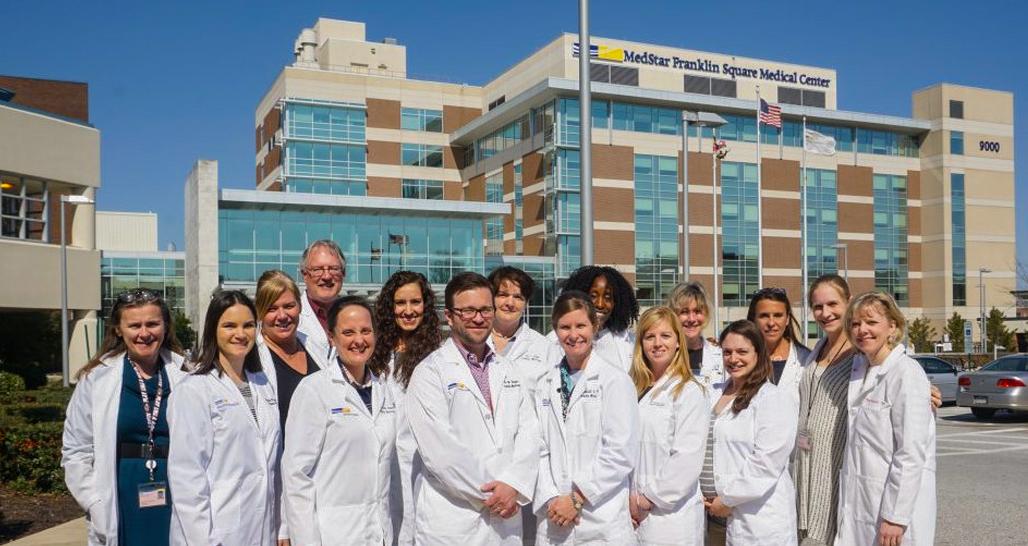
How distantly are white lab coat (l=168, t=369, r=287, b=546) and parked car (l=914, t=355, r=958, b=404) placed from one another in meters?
25.2

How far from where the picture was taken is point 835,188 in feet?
229

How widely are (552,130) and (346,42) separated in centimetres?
2204

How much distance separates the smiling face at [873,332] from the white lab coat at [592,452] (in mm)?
1407

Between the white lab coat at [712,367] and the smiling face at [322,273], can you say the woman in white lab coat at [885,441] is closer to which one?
the white lab coat at [712,367]

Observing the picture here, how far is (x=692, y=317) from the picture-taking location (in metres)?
6.71

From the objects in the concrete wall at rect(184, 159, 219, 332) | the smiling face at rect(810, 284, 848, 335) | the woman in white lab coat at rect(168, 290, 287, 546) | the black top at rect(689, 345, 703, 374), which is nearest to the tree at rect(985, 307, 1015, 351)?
the concrete wall at rect(184, 159, 219, 332)

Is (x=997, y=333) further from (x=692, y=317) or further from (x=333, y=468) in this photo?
(x=333, y=468)

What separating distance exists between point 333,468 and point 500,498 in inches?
37.2

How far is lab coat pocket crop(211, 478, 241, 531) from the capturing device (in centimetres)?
489

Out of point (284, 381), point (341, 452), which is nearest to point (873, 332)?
point (341, 452)

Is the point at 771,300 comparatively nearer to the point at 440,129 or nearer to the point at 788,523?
the point at 788,523

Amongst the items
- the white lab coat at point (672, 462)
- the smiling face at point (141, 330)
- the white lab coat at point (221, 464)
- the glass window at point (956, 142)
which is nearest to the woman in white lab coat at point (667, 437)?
the white lab coat at point (672, 462)

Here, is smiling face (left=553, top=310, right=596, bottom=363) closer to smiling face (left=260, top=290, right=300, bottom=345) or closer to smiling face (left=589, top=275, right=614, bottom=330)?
smiling face (left=589, top=275, right=614, bottom=330)

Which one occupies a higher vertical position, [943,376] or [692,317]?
[692,317]
